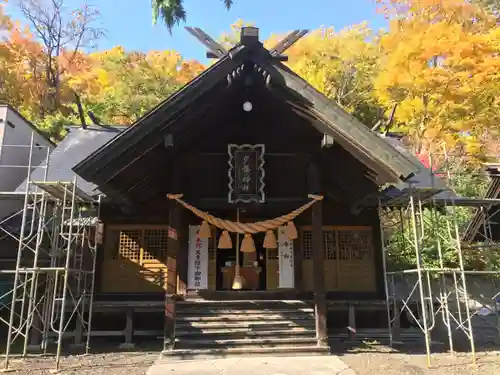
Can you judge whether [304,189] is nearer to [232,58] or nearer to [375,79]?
[232,58]

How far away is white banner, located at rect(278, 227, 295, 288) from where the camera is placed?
11109 mm

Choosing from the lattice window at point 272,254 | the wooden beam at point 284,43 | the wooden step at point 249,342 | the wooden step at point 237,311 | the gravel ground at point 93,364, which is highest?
the wooden beam at point 284,43

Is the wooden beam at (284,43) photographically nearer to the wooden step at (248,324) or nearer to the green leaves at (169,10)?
the wooden step at (248,324)

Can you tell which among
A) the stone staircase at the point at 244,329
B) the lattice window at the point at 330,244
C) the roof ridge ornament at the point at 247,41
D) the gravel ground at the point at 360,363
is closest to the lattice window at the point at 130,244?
the stone staircase at the point at 244,329

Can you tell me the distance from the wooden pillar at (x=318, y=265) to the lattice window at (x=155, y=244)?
180 inches

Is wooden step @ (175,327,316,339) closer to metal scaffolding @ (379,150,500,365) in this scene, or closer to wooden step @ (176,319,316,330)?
wooden step @ (176,319,316,330)

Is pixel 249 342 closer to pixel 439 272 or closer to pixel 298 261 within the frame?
pixel 298 261

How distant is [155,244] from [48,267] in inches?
106

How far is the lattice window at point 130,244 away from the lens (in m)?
11.4

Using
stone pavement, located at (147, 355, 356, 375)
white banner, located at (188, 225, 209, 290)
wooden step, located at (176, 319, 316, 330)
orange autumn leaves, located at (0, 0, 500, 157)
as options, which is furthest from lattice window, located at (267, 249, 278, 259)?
orange autumn leaves, located at (0, 0, 500, 157)

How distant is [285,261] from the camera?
1129 centimetres

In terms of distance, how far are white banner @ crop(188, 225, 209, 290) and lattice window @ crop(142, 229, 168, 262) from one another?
30.8 inches

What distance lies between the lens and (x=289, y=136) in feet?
31.4

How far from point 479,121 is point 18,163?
2119cm
